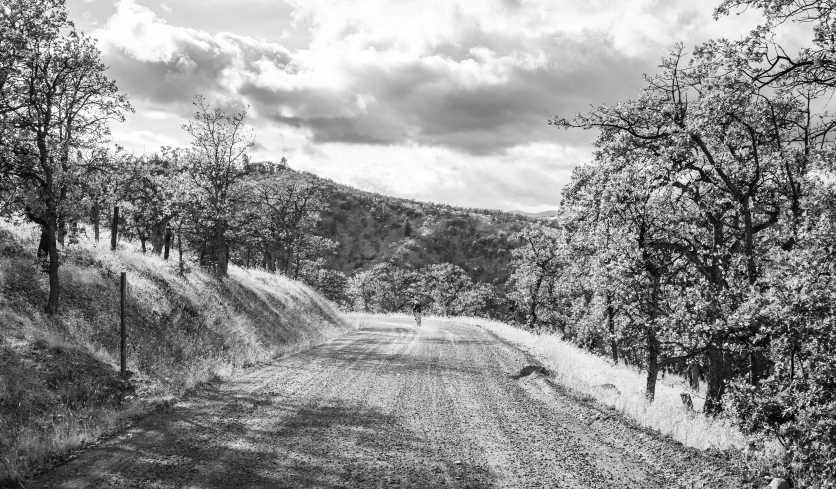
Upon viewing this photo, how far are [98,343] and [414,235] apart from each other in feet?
393

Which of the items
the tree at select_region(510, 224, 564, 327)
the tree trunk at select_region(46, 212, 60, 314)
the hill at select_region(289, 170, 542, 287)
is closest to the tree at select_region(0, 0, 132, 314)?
the tree trunk at select_region(46, 212, 60, 314)

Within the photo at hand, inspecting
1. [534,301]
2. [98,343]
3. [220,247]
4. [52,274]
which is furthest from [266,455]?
[534,301]

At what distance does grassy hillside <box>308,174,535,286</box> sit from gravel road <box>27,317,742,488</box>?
98518 mm

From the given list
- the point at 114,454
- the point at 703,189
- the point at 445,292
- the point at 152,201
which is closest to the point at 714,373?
the point at 703,189

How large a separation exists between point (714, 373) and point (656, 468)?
8.82 m

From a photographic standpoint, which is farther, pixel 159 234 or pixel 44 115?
pixel 159 234

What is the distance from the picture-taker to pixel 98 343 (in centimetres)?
1216

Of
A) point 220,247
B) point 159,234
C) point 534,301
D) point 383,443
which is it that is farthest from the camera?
point 534,301

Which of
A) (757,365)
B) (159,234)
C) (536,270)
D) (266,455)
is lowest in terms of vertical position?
(266,455)

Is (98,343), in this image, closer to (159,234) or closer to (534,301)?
(159,234)

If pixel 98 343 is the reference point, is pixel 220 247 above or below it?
above

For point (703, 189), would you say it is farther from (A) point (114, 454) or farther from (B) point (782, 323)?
(A) point (114, 454)

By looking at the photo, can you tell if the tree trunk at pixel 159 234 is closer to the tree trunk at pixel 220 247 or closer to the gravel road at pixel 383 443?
the tree trunk at pixel 220 247

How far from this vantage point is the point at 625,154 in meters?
12.2
